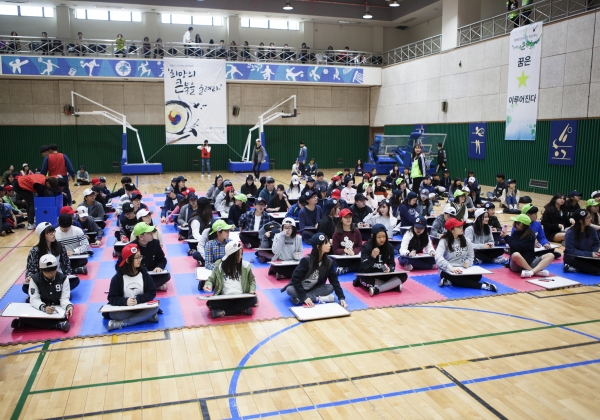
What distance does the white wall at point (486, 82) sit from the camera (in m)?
18.2

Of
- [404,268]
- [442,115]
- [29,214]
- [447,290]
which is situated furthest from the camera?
[442,115]

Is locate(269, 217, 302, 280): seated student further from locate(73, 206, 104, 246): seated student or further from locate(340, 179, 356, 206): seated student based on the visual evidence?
locate(340, 179, 356, 206): seated student

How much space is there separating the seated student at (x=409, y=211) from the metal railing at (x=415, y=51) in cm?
1670

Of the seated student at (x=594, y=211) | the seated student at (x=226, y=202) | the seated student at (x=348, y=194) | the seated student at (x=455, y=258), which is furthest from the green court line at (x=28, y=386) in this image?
the seated student at (x=594, y=211)

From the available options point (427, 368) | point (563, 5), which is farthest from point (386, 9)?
point (427, 368)

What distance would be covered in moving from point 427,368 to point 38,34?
3043 centimetres

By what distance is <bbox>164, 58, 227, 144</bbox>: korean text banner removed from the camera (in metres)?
27.0

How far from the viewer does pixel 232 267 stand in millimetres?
7430

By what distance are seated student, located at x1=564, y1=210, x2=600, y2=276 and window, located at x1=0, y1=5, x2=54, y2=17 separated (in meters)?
29.4

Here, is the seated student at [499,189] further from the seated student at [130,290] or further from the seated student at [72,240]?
the seated student at [130,290]

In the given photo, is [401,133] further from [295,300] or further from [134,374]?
[134,374]

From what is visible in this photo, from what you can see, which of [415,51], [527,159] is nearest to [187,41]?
[415,51]

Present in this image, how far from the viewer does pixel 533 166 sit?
21188 millimetres

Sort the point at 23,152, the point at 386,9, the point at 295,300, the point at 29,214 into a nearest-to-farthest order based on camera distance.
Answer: the point at 295,300
the point at 29,214
the point at 23,152
the point at 386,9
